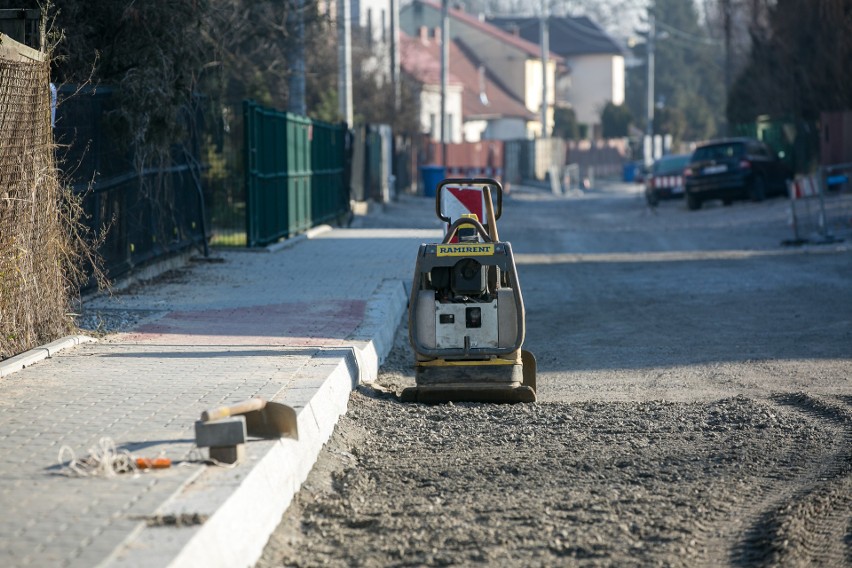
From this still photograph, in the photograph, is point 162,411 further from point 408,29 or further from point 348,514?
point 408,29

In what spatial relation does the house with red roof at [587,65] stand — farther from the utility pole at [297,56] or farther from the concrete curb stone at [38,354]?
the concrete curb stone at [38,354]

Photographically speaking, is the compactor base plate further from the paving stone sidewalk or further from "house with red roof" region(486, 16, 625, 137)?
"house with red roof" region(486, 16, 625, 137)

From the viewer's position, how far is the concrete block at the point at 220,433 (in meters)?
5.70

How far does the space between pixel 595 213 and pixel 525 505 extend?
31362 mm

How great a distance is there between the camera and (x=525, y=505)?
239 inches

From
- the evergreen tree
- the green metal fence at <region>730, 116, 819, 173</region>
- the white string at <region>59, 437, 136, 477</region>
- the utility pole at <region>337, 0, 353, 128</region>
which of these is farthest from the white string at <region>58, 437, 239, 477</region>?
the evergreen tree

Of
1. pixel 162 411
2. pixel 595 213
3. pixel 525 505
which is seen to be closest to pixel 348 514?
pixel 525 505

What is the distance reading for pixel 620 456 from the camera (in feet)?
23.3

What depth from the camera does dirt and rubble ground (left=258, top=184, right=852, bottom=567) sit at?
5.47 meters

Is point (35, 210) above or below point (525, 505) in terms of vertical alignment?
above

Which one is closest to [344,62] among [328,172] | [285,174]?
[328,172]

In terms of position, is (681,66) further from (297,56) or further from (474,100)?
(297,56)

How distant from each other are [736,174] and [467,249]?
25667 mm

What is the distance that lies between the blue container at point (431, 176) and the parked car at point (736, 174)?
1185cm
